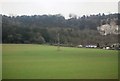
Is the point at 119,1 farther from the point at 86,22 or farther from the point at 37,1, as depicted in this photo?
the point at 37,1

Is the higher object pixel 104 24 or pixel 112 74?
pixel 104 24

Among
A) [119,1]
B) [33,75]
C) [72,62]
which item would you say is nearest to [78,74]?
[72,62]

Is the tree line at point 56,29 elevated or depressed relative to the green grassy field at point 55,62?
elevated

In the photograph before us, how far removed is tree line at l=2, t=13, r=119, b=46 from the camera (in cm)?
372

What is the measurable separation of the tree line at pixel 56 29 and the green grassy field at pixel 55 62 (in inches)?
3.8

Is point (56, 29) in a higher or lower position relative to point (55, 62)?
higher

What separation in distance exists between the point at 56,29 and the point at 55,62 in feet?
1.26

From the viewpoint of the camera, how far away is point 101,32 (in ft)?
12.2

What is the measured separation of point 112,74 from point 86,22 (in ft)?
2.21

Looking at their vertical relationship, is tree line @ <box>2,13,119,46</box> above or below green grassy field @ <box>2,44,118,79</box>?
above

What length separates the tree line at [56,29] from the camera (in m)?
3.72

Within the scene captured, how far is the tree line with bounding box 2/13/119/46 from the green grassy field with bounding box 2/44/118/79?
95mm

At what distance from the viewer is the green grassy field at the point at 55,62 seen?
3641 mm

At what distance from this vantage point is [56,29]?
3.73 metres
